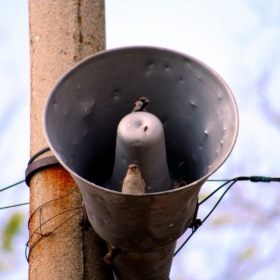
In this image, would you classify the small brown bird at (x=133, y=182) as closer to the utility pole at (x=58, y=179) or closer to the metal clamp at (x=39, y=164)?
the utility pole at (x=58, y=179)

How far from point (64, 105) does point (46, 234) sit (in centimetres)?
57

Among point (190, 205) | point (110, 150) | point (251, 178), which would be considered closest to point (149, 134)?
point (190, 205)

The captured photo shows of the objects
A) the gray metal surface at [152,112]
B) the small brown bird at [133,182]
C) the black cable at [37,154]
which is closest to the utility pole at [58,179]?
the black cable at [37,154]

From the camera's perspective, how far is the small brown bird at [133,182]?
3113 millimetres

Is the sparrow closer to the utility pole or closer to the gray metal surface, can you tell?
the gray metal surface

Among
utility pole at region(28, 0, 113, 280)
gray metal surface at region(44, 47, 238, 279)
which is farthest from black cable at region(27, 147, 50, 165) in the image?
gray metal surface at region(44, 47, 238, 279)

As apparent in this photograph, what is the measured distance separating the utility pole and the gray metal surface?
175 millimetres

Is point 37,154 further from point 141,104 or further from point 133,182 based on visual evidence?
point 133,182

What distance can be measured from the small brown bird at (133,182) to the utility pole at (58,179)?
0.49 meters

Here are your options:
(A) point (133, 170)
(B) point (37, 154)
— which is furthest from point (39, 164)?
(A) point (133, 170)

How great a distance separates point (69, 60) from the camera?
3.88 m

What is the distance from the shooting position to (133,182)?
312cm

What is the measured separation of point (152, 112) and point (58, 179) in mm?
476

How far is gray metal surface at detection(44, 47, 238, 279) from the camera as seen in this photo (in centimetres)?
300
